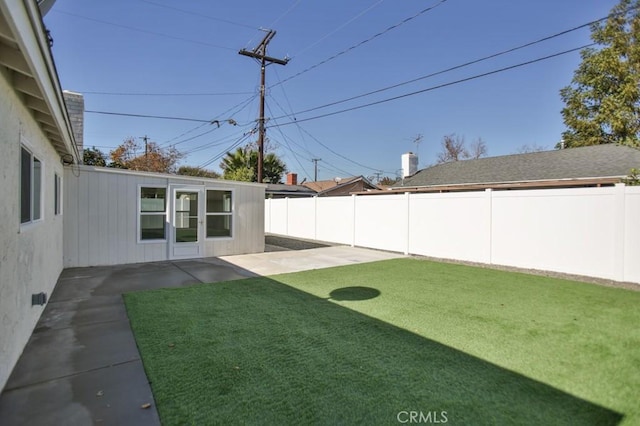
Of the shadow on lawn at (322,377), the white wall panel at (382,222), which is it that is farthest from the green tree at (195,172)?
the shadow on lawn at (322,377)

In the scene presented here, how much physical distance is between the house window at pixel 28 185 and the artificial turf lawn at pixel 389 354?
174 centimetres

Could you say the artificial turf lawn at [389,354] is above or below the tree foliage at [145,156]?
below

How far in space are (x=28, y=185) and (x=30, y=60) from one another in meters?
1.97

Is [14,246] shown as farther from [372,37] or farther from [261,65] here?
[261,65]

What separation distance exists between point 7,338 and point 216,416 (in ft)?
6.47

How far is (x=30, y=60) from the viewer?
2482 millimetres

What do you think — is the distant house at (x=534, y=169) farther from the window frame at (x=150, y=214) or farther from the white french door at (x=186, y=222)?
the window frame at (x=150, y=214)

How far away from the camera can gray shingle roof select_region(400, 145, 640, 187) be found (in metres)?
12.1

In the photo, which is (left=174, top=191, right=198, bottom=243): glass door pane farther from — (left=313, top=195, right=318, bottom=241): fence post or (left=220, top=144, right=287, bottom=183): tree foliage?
(left=220, top=144, right=287, bottom=183): tree foliage

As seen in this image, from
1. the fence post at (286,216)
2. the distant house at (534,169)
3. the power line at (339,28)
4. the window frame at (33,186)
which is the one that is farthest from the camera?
the fence post at (286,216)

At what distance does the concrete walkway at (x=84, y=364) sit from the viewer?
7.97 ft

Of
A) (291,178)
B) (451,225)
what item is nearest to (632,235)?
(451,225)

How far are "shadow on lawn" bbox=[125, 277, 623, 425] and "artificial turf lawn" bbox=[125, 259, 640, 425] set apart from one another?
0.04 feet

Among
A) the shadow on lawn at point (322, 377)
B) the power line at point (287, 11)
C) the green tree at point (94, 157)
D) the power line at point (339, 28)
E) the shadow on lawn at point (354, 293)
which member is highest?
the power line at point (287, 11)
